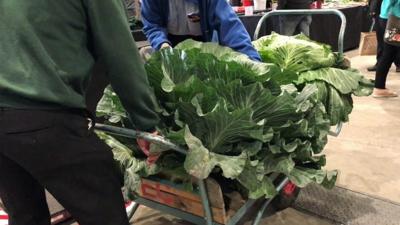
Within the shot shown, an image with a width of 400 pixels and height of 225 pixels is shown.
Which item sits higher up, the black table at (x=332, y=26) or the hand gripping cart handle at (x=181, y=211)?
the hand gripping cart handle at (x=181, y=211)

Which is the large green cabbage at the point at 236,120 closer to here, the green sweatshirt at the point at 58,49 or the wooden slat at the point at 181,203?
the wooden slat at the point at 181,203

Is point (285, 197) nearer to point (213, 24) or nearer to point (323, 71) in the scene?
point (323, 71)

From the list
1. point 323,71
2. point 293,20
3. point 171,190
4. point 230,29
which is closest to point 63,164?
point 171,190

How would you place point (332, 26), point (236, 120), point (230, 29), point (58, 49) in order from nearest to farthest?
point (58, 49) → point (236, 120) → point (230, 29) → point (332, 26)

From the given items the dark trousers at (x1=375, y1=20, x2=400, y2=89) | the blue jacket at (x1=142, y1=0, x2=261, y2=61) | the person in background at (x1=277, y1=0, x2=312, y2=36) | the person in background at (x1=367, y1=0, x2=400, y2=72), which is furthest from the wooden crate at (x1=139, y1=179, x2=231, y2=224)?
the person in background at (x1=367, y1=0, x2=400, y2=72)

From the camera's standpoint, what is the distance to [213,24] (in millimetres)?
2111

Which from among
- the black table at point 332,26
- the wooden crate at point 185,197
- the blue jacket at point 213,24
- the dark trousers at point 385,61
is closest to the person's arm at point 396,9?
the dark trousers at point 385,61

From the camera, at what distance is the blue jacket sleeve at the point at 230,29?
2.01 m

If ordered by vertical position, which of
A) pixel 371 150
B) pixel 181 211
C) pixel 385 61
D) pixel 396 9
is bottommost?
pixel 371 150

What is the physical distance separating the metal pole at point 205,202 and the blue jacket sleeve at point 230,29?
873 mm

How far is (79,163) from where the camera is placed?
48.4 inches

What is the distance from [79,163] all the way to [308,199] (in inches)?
61.8

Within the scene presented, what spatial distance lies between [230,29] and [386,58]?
249 centimetres

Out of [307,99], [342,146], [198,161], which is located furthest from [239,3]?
[198,161]
